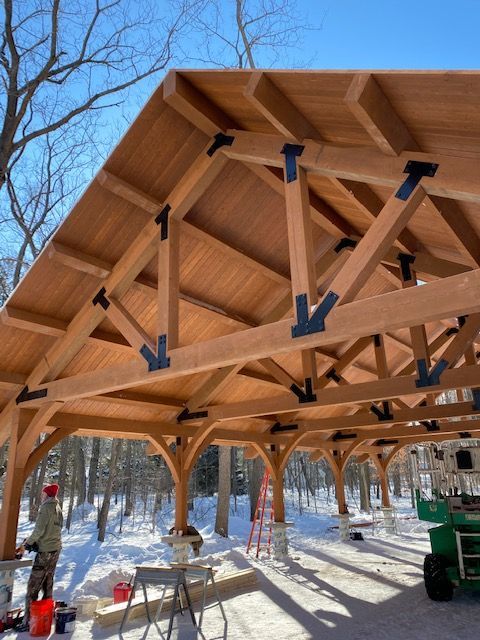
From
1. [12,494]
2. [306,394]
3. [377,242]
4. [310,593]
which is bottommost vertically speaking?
[310,593]

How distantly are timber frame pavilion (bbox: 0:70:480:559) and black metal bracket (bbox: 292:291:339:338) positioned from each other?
0.01m

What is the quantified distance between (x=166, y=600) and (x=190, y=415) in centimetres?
379

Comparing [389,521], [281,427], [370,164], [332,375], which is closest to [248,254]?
[370,164]

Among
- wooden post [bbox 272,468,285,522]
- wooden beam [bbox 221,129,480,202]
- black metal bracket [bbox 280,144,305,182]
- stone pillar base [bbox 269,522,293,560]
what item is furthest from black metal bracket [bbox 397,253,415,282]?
stone pillar base [bbox 269,522,293,560]

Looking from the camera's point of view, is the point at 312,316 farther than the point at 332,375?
No

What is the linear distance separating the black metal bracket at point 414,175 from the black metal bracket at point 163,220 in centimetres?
315

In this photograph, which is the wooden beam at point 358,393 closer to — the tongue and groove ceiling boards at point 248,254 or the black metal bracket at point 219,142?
the tongue and groove ceiling boards at point 248,254

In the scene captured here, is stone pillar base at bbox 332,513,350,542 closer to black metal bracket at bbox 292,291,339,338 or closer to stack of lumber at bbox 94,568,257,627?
stack of lumber at bbox 94,568,257,627

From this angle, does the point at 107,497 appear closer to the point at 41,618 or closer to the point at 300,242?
the point at 41,618

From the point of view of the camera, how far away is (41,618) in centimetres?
596

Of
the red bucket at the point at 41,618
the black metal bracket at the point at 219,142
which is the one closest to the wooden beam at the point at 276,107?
the black metal bracket at the point at 219,142

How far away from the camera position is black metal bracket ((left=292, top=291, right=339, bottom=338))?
3842 millimetres

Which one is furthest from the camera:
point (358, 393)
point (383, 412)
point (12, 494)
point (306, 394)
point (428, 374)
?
point (383, 412)

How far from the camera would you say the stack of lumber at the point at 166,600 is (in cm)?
643
